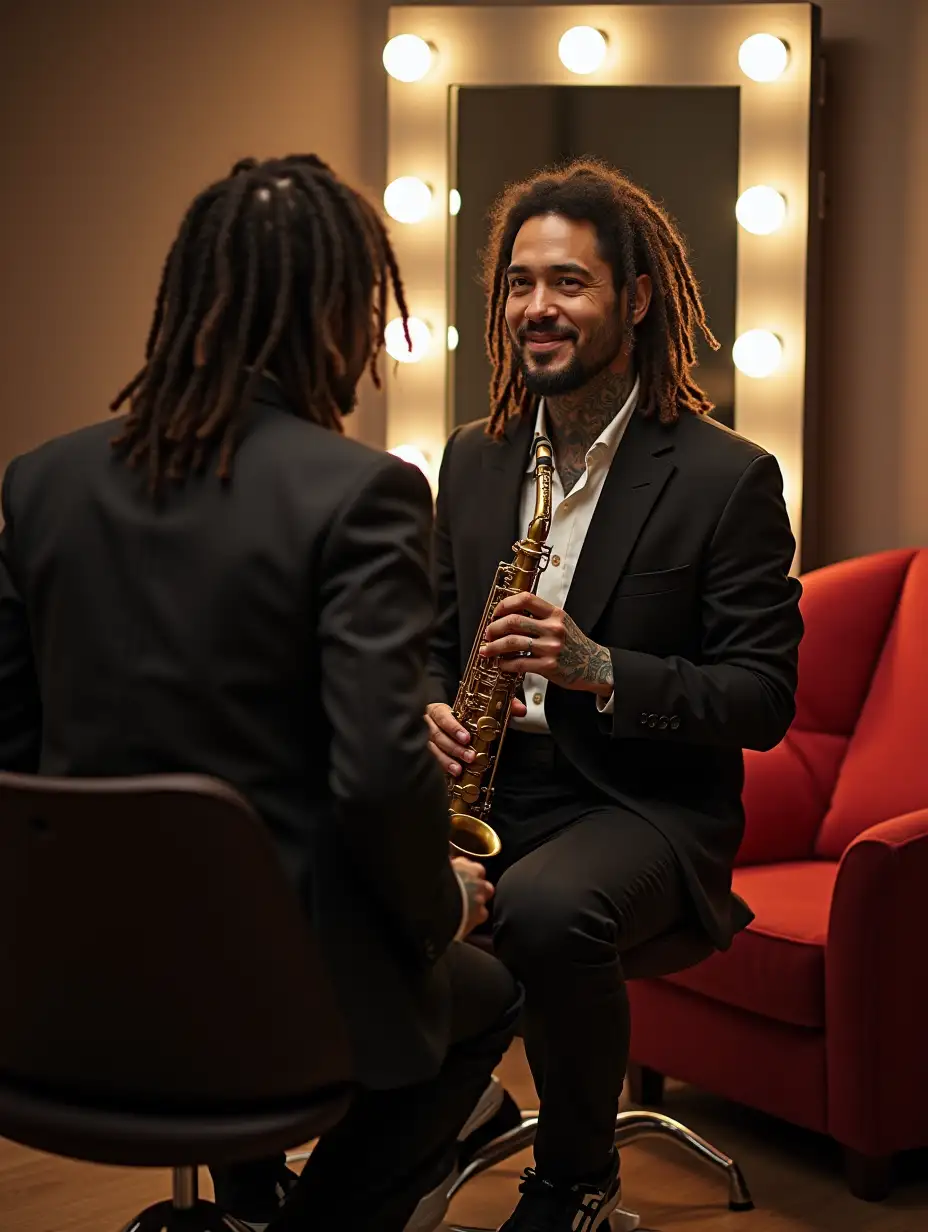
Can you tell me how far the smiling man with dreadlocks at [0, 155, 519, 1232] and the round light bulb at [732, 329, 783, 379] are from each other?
7.09 ft

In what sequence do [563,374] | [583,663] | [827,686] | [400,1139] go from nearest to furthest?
[400,1139] → [583,663] → [563,374] → [827,686]

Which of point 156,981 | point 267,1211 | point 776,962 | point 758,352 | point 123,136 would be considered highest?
point 123,136

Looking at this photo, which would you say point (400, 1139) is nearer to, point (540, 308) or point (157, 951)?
point (157, 951)

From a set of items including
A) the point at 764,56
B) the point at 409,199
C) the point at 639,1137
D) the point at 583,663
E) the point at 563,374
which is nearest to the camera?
the point at 583,663

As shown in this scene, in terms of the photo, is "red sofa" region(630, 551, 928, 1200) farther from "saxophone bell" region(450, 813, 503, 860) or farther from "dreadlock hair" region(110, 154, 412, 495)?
"dreadlock hair" region(110, 154, 412, 495)

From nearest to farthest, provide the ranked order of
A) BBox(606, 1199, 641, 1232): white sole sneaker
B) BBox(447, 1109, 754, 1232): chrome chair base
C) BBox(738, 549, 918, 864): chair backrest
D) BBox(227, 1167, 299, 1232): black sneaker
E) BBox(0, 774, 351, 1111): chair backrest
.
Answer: BBox(0, 774, 351, 1111): chair backrest, BBox(227, 1167, 299, 1232): black sneaker, BBox(606, 1199, 641, 1232): white sole sneaker, BBox(447, 1109, 754, 1232): chrome chair base, BBox(738, 549, 918, 864): chair backrest

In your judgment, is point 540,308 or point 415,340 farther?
point 415,340

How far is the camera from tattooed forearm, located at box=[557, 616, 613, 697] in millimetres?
2082

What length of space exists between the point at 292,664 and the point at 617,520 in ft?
3.15

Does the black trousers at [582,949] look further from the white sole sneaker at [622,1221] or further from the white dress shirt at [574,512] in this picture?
the white dress shirt at [574,512]

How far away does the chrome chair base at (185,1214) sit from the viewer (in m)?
1.60

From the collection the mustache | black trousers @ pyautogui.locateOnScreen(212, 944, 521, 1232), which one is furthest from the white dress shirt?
black trousers @ pyautogui.locateOnScreen(212, 944, 521, 1232)

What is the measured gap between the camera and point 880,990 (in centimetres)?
242

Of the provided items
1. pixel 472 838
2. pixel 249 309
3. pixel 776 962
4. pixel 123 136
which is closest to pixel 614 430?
pixel 472 838
